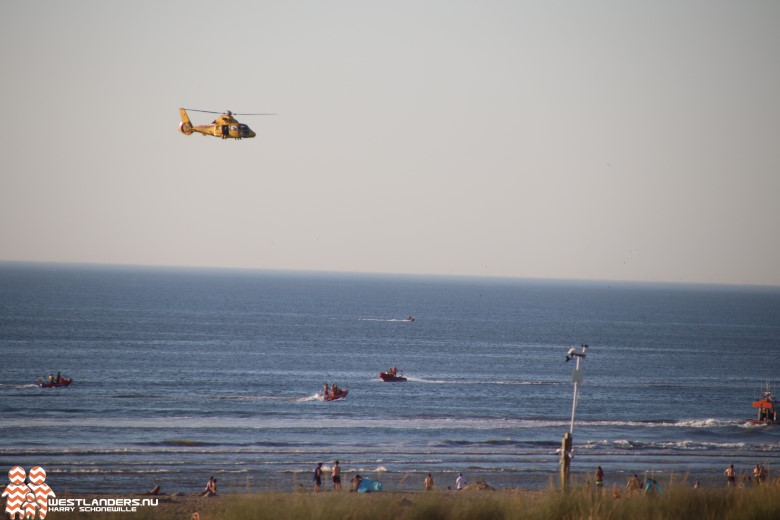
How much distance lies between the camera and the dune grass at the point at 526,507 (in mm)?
16422

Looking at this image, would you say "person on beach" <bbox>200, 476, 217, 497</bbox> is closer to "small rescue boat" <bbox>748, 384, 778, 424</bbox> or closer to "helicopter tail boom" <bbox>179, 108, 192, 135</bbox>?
"helicopter tail boom" <bbox>179, 108, 192, 135</bbox>

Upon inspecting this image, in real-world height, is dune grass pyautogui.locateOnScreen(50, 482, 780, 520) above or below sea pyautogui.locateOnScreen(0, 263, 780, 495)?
above

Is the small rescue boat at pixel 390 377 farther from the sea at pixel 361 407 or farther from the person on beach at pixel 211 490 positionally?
the person on beach at pixel 211 490

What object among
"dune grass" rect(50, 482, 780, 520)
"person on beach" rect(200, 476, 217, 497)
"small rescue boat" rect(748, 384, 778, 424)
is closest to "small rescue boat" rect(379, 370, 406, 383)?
"small rescue boat" rect(748, 384, 778, 424)

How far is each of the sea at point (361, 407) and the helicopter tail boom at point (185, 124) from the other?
17053 mm

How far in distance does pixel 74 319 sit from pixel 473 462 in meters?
93.0

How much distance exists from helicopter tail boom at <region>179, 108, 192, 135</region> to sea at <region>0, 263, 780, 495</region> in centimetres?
1705

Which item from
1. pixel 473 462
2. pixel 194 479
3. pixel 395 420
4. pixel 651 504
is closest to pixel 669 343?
pixel 395 420

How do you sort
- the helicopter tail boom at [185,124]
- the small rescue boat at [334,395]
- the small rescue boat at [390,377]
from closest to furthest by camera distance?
the helicopter tail boom at [185,124] → the small rescue boat at [334,395] → the small rescue boat at [390,377]

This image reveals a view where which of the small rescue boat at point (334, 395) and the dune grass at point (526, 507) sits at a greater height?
the dune grass at point (526, 507)

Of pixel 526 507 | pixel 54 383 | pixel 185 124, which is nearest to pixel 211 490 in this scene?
pixel 526 507

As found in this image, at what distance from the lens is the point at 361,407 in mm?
56594

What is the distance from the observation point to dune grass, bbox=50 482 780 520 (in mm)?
16422

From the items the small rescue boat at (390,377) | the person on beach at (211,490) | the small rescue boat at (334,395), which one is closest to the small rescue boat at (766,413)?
the small rescue boat at (390,377)
